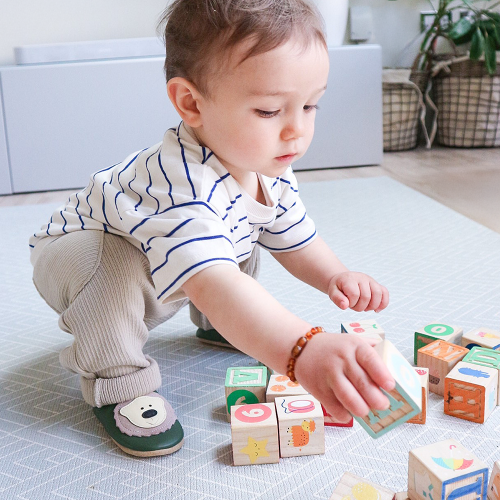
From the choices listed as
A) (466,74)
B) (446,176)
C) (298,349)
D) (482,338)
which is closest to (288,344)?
Answer: (298,349)

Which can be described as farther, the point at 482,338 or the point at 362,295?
the point at 482,338

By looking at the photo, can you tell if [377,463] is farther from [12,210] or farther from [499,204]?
[12,210]

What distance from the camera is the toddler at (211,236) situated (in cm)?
60

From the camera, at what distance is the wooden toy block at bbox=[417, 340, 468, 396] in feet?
2.85

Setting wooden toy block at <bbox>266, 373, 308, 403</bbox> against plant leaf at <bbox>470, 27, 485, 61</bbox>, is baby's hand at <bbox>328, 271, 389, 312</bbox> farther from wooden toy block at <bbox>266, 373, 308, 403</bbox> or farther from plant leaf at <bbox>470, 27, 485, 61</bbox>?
plant leaf at <bbox>470, 27, 485, 61</bbox>

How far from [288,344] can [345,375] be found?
7cm

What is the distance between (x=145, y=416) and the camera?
81 cm

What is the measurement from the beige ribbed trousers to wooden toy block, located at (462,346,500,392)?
416mm

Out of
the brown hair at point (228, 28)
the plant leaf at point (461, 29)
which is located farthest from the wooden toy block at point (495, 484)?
the plant leaf at point (461, 29)

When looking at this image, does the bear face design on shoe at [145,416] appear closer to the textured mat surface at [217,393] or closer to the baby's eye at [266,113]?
the textured mat surface at [217,393]

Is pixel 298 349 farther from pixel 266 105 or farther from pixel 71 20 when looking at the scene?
pixel 71 20

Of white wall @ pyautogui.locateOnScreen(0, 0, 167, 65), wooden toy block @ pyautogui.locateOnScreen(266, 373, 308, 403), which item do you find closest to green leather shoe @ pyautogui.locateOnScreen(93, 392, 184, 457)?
wooden toy block @ pyautogui.locateOnScreen(266, 373, 308, 403)

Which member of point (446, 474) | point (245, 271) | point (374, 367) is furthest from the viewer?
point (245, 271)

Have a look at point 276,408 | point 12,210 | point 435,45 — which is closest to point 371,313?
point 276,408
